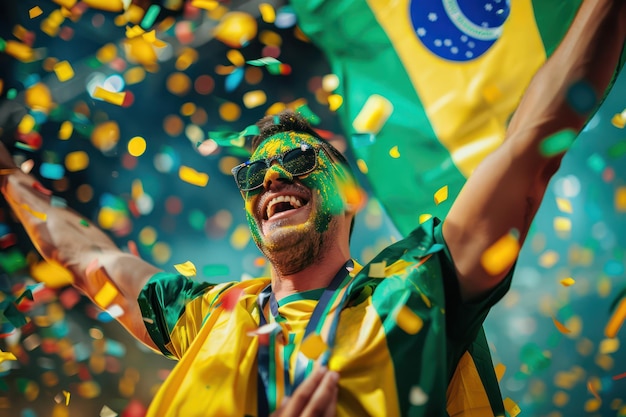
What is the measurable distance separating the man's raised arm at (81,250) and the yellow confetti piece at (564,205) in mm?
1912

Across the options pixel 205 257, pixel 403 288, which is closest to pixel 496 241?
pixel 403 288

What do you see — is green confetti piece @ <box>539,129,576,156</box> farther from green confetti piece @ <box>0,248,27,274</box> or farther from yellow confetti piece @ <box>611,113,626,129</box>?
green confetti piece @ <box>0,248,27,274</box>

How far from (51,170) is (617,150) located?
2.96 metres

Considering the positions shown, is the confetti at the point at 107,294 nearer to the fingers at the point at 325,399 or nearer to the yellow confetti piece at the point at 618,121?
the fingers at the point at 325,399

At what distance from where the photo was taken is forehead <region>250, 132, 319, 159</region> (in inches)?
91.0

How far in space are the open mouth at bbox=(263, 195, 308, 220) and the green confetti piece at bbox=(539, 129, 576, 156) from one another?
0.93 meters

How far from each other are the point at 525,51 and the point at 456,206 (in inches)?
44.2

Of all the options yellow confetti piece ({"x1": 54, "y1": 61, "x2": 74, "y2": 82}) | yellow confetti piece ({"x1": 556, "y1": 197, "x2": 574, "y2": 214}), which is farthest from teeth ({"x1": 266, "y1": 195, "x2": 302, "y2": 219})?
yellow confetti piece ({"x1": 54, "y1": 61, "x2": 74, "y2": 82})

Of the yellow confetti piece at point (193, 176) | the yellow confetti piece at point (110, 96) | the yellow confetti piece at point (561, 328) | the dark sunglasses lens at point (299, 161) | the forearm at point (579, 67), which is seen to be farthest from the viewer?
the yellow confetti piece at point (193, 176)

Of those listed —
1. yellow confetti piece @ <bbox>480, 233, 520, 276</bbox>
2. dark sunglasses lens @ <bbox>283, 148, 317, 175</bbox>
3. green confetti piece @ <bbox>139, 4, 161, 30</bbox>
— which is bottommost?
yellow confetti piece @ <bbox>480, 233, 520, 276</bbox>

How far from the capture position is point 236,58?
3.12 m

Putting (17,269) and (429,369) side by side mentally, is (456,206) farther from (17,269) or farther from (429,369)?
(17,269)

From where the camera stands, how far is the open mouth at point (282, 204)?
2205 millimetres

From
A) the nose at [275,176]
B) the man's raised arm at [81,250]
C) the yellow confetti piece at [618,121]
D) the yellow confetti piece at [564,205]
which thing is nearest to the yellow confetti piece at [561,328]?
the yellow confetti piece at [564,205]
